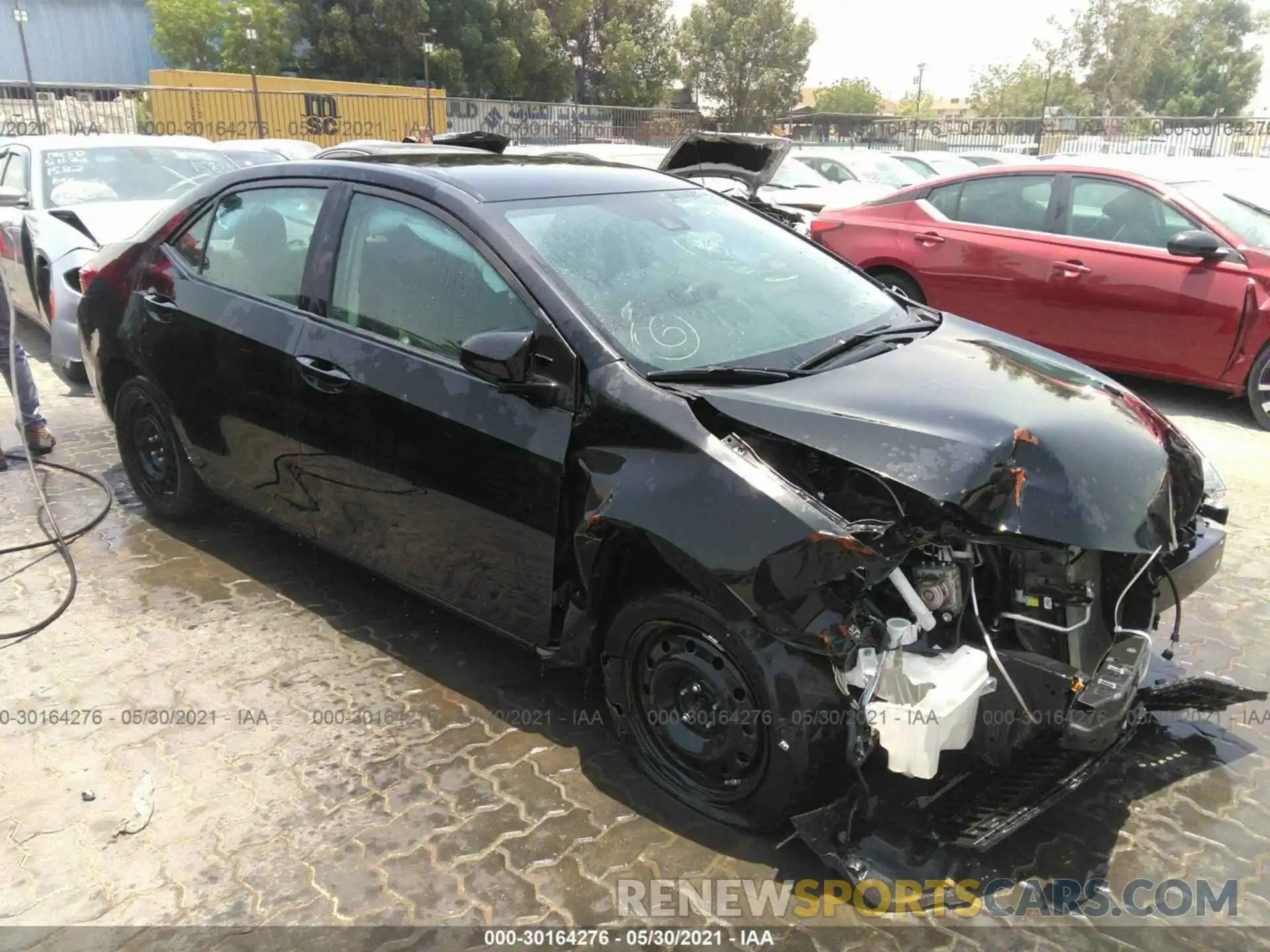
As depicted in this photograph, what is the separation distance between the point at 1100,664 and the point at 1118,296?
4781 millimetres

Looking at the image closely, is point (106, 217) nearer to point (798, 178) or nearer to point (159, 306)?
point (159, 306)

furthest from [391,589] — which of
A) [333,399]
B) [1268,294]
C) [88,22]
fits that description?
[88,22]

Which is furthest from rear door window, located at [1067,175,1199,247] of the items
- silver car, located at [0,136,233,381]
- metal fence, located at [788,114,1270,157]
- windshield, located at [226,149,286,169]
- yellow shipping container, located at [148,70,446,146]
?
yellow shipping container, located at [148,70,446,146]

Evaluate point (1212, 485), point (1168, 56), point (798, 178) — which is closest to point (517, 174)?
point (1212, 485)

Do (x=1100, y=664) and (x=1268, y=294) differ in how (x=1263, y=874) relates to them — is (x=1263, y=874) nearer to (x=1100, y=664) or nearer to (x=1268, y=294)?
(x=1100, y=664)

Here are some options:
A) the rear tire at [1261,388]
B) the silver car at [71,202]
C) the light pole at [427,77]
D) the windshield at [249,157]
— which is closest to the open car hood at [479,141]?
the silver car at [71,202]

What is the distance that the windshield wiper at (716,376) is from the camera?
2.82 meters

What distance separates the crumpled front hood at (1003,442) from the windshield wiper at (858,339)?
0.09 m

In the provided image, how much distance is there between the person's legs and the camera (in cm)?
555

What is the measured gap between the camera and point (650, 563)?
2.78 metres

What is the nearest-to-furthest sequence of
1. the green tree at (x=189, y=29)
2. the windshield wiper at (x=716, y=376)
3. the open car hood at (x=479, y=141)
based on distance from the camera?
the windshield wiper at (x=716, y=376)
the open car hood at (x=479, y=141)
the green tree at (x=189, y=29)

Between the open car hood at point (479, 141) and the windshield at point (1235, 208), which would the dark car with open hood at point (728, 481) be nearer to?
the open car hood at point (479, 141)

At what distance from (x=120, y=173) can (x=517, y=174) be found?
611 centimetres

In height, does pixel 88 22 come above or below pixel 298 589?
Result: above
